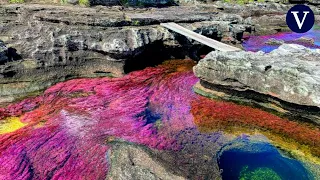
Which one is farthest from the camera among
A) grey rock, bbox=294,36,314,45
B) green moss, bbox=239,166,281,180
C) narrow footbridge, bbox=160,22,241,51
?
grey rock, bbox=294,36,314,45

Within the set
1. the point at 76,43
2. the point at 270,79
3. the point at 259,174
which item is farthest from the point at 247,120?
the point at 76,43

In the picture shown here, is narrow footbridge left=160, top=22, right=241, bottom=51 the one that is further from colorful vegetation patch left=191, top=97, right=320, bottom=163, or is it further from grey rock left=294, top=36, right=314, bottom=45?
grey rock left=294, top=36, right=314, bottom=45

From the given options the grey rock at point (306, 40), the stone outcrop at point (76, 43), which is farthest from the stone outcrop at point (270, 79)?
the grey rock at point (306, 40)

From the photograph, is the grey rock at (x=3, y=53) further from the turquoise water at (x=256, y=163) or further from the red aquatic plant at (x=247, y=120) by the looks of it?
the turquoise water at (x=256, y=163)

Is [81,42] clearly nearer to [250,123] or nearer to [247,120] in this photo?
[247,120]

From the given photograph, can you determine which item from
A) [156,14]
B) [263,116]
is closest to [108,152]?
[263,116]

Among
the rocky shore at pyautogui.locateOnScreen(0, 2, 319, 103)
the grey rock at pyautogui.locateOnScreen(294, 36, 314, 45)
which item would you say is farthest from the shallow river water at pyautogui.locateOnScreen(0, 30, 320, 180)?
the grey rock at pyautogui.locateOnScreen(294, 36, 314, 45)
